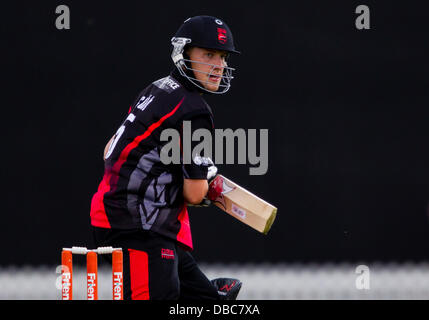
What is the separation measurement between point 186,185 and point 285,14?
7.11 ft

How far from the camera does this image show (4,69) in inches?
212

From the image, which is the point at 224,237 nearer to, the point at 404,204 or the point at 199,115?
the point at 404,204

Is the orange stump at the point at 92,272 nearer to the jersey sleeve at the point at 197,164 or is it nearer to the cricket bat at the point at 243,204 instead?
the jersey sleeve at the point at 197,164

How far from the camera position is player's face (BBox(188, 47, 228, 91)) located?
3.79 m

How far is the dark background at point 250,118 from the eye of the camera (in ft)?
17.6

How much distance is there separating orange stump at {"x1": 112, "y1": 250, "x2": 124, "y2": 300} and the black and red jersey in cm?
29

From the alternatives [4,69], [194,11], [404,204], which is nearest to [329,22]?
[194,11]

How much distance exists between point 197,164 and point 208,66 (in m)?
0.49

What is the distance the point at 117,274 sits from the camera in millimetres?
3285

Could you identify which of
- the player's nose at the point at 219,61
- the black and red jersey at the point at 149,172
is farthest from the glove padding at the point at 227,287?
the player's nose at the point at 219,61

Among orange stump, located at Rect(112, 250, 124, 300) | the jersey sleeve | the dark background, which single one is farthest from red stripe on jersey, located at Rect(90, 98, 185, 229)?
the dark background

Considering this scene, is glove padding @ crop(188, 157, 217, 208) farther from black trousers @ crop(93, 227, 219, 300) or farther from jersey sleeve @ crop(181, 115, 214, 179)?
black trousers @ crop(93, 227, 219, 300)

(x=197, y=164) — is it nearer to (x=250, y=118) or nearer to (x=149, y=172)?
(x=149, y=172)

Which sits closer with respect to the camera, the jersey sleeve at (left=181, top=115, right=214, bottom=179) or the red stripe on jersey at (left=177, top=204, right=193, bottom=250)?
the jersey sleeve at (left=181, top=115, right=214, bottom=179)
